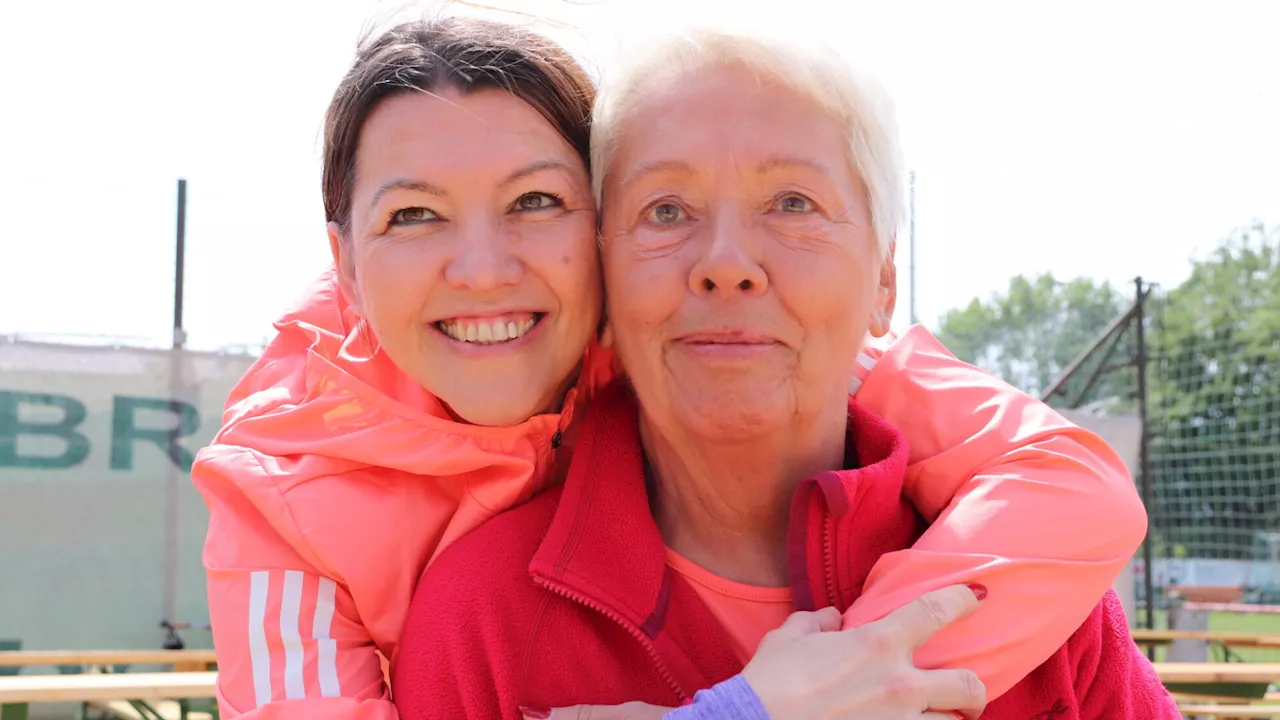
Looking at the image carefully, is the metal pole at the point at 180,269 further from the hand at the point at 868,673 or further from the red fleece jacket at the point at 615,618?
the hand at the point at 868,673

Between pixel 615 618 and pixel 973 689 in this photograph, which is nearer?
pixel 973 689

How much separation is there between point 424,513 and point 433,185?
1.66ft

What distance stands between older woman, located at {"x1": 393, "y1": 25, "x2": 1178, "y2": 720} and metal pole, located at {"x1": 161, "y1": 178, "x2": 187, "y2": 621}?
5238 mm

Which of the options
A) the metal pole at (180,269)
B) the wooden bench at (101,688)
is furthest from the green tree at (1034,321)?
the wooden bench at (101,688)

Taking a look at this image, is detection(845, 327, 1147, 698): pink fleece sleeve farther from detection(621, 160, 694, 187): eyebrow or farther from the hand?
detection(621, 160, 694, 187): eyebrow

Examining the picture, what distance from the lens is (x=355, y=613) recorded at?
1.64 m

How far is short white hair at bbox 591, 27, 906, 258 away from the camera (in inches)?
60.9

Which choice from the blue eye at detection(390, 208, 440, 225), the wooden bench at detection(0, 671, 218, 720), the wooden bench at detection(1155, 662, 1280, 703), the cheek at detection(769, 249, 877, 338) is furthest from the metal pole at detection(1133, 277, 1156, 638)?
the blue eye at detection(390, 208, 440, 225)

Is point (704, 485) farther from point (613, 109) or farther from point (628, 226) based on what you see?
point (613, 109)

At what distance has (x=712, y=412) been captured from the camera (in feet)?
5.06

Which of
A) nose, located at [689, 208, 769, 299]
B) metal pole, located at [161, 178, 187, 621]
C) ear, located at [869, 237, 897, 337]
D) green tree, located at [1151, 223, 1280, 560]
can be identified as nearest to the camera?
nose, located at [689, 208, 769, 299]

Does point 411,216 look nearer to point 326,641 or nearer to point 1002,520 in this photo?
point 326,641

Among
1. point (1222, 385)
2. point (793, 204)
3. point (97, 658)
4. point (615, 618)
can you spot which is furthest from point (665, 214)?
point (1222, 385)

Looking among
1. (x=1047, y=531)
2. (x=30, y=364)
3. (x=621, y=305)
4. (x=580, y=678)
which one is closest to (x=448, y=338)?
(x=621, y=305)
